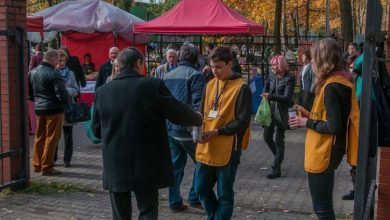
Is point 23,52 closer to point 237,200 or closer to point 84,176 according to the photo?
point 84,176

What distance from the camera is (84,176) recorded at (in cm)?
832

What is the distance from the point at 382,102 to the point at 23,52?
A: 15.7 ft

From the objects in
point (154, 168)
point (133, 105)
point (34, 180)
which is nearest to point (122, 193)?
point (154, 168)

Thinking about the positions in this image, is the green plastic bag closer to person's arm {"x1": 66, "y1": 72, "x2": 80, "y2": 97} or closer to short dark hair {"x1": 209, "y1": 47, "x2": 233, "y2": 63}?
person's arm {"x1": 66, "y1": 72, "x2": 80, "y2": 97}

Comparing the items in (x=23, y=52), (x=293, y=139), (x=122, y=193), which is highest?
(x=23, y=52)

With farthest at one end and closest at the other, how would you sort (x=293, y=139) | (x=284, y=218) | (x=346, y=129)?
1. (x=293, y=139)
2. (x=284, y=218)
3. (x=346, y=129)

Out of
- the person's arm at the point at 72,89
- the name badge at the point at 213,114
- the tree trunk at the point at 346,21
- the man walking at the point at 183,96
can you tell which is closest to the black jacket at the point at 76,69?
the person's arm at the point at 72,89

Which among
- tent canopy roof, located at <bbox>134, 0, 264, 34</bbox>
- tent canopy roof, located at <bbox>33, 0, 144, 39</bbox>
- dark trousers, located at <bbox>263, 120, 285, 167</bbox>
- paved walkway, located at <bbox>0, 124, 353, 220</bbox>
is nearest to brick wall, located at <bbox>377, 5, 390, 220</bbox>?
paved walkway, located at <bbox>0, 124, 353, 220</bbox>

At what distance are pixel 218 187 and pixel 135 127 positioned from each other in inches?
46.3

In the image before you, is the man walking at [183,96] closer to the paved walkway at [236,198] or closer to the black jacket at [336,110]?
the paved walkway at [236,198]

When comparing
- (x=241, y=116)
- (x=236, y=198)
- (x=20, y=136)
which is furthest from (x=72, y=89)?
(x=241, y=116)

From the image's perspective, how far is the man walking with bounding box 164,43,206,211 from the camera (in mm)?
6257

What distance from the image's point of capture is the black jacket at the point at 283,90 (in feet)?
26.8

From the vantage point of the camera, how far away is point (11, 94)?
23.9ft
